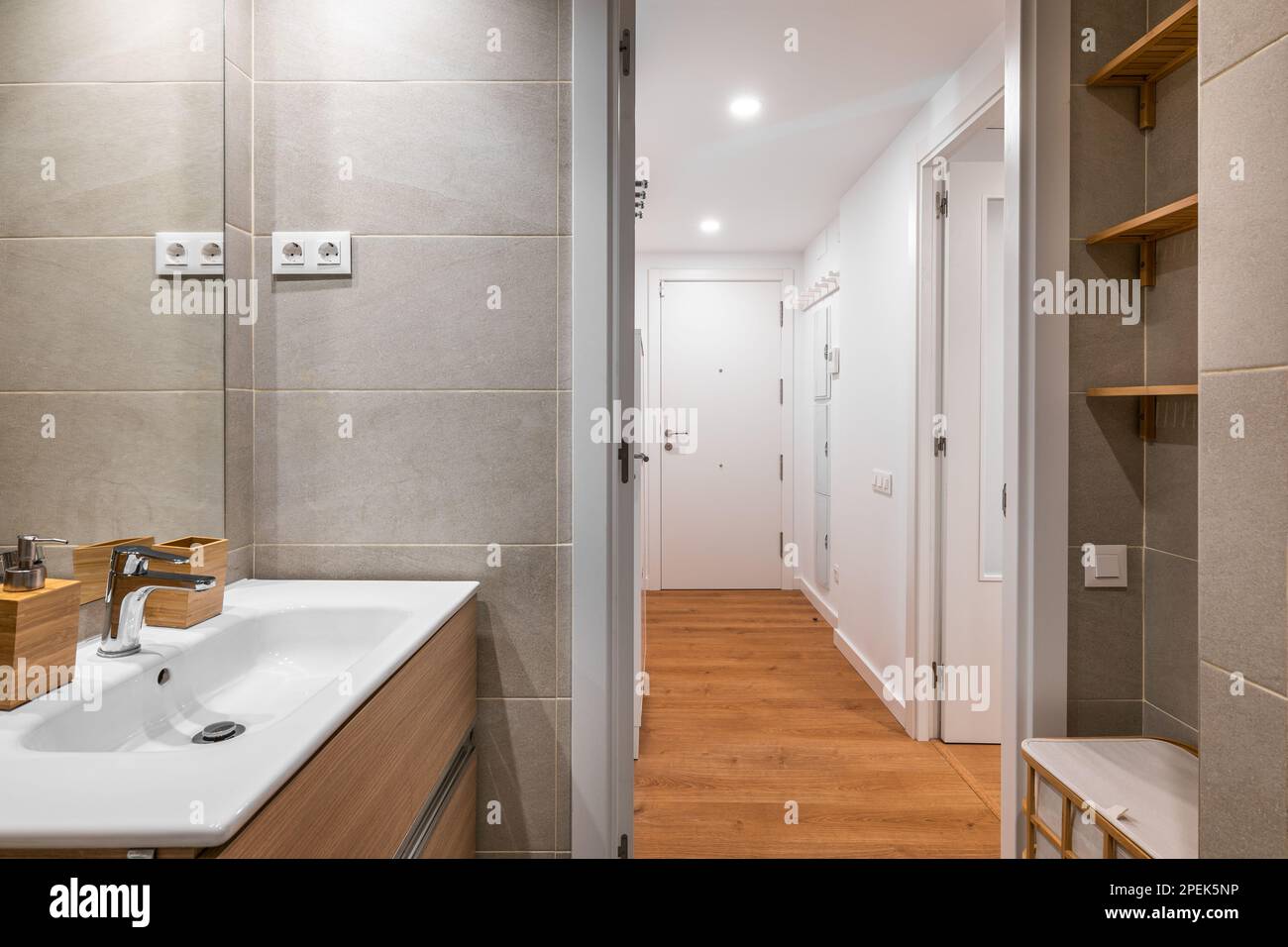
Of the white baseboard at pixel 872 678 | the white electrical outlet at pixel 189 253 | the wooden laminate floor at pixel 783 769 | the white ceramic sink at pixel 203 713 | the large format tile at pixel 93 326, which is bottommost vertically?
the wooden laminate floor at pixel 783 769

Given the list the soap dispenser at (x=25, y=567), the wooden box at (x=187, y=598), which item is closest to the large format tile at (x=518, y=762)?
the wooden box at (x=187, y=598)

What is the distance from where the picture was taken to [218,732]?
0.91 metres

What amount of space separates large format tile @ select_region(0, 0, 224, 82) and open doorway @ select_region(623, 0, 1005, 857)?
3.31 ft

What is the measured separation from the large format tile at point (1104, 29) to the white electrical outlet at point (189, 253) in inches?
69.9

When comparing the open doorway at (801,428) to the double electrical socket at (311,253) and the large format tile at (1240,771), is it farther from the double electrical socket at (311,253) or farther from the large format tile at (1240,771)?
the large format tile at (1240,771)

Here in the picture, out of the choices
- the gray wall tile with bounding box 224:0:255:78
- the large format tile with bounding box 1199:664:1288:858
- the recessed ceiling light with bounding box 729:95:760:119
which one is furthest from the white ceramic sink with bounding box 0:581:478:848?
the recessed ceiling light with bounding box 729:95:760:119

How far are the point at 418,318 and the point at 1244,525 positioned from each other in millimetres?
1363

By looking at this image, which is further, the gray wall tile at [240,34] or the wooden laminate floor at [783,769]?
the wooden laminate floor at [783,769]

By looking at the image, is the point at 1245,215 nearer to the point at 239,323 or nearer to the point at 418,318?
the point at 418,318

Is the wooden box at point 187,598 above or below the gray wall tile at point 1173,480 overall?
below

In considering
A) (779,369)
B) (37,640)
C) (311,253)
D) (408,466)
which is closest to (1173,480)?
(408,466)

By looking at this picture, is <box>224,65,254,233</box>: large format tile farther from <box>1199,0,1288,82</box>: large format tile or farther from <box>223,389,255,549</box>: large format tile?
<box>1199,0,1288,82</box>: large format tile

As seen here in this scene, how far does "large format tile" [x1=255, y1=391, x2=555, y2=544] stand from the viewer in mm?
1426

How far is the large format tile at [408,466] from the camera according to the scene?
4.68ft
